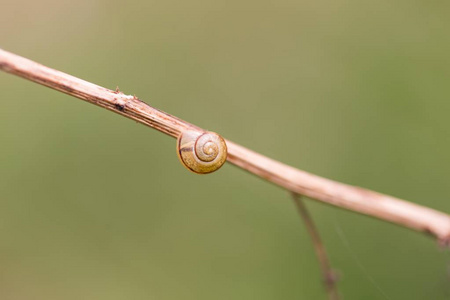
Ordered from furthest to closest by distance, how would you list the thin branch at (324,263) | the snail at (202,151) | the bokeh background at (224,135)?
the bokeh background at (224,135)
the thin branch at (324,263)
the snail at (202,151)

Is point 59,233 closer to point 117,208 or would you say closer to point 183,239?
point 117,208

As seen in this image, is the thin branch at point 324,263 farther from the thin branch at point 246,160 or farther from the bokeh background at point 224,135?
the bokeh background at point 224,135

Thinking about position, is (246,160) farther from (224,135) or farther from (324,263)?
(224,135)

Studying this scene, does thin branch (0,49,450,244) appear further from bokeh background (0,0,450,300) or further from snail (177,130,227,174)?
bokeh background (0,0,450,300)

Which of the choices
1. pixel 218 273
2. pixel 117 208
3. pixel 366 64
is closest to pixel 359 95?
pixel 366 64

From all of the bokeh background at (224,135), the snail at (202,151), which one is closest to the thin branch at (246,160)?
the snail at (202,151)

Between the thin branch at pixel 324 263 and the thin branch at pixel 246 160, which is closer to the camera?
the thin branch at pixel 246 160
